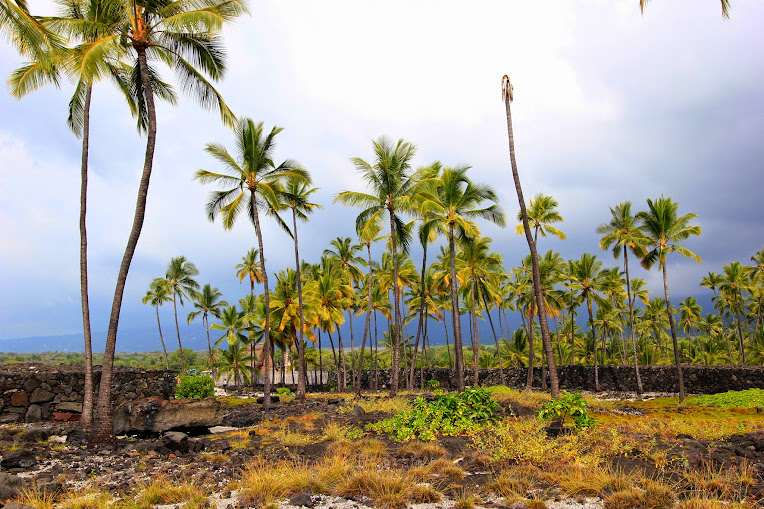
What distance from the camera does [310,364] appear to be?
59.1 metres

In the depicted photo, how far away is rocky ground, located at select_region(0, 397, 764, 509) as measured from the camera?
6791mm

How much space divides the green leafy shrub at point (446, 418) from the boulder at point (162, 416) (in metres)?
4.97

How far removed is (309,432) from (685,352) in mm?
62478

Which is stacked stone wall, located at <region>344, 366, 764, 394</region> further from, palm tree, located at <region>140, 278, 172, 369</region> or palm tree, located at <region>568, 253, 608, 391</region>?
palm tree, located at <region>140, 278, 172, 369</region>

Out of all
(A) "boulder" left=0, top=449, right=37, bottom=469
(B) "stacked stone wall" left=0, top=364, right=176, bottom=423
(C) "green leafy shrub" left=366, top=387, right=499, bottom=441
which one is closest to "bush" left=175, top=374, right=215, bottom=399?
(B) "stacked stone wall" left=0, top=364, right=176, bottom=423

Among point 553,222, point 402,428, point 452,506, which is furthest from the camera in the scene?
point 553,222

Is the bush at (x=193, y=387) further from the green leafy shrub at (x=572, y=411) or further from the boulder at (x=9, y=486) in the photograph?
the green leafy shrub at (x=572, y=411)

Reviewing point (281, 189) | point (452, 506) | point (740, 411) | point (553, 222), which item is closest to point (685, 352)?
point (553, 222)

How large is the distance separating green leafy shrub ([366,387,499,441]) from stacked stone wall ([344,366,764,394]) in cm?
2684

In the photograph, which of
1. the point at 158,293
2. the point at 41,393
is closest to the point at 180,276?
the point at 158,293

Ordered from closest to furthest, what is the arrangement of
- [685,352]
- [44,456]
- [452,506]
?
[452,506] < [44,456] < [685,352]

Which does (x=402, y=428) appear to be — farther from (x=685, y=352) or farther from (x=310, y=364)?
(x=685, y=352)

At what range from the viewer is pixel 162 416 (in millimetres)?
12734

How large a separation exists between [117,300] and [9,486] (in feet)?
17.5
